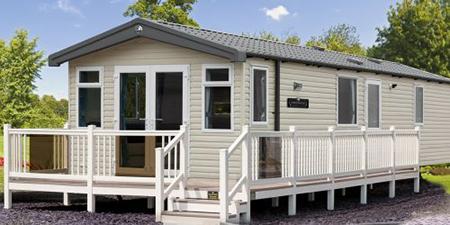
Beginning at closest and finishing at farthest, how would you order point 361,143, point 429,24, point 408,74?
point 361,143 < point 408,74 < point 429,24

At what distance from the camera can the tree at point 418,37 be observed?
1590 inches

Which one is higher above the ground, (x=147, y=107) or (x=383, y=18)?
(x=383, y=18)

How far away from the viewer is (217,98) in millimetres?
11766

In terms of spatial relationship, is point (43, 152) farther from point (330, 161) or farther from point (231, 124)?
point (330, 161)

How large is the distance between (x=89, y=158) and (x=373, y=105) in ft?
24.7

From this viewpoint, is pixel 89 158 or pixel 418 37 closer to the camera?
pixel 89 158

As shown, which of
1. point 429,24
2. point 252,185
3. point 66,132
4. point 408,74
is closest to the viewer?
point 252,185

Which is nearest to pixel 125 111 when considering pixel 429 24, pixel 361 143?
pixel 361 143

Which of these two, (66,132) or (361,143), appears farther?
(361,143)

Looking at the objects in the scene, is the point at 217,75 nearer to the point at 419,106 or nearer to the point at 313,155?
the point at 313,155

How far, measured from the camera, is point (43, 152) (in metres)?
12.6

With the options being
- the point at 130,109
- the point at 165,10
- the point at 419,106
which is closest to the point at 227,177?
the point at 130,109

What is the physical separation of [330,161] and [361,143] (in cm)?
144

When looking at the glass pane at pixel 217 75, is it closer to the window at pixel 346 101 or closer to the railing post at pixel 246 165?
the railing post at pixel 246 165
